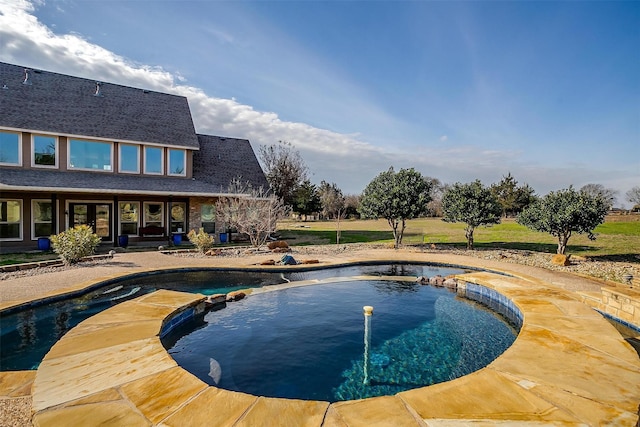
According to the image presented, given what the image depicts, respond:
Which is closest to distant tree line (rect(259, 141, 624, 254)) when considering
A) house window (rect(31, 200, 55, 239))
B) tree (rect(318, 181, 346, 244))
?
house window (rect(31, 200, 55, 239))

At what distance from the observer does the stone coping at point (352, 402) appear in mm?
2539

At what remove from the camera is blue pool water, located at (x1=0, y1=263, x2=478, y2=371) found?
4875 mm

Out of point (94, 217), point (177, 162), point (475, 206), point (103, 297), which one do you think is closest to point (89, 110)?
point (177, 162)

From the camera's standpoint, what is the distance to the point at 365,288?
8.95 metres

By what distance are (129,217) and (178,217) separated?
242 cm

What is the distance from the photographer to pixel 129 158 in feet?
56.9

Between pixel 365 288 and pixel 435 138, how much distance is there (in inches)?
616

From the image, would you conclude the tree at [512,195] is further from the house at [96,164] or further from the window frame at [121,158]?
the window frame at [121,158]

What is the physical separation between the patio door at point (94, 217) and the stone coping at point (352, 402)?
14476mm

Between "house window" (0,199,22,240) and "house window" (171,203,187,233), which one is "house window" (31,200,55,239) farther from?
"house window" (171,203,187,233)

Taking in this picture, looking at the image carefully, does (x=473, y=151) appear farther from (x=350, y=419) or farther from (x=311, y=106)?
(x=350, y=419)

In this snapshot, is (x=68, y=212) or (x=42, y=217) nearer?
(x=42, y=217)

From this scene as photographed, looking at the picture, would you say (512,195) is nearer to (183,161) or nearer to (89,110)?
(183,161)

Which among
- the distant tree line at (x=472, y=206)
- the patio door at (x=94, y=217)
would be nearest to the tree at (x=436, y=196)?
the distant tree line at (x=472, y=206)
